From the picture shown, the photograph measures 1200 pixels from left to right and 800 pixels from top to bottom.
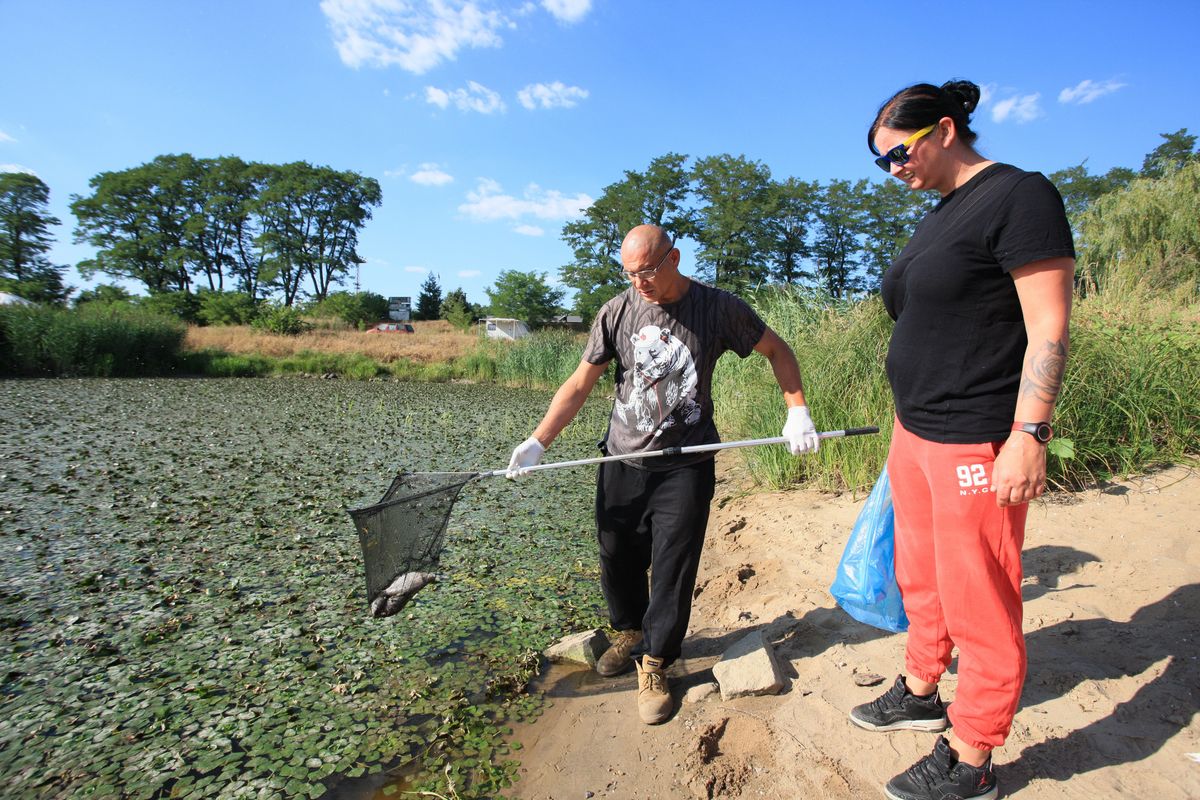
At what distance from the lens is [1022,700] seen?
83.3 inches

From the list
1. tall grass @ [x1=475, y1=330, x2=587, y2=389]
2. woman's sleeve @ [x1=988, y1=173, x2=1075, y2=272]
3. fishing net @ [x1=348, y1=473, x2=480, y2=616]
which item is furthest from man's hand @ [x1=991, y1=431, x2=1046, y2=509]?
tall grass @ [x1=475, y1=330, x2=587, y2=389]

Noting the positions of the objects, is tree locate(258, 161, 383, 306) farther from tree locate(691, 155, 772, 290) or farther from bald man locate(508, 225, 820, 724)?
bald man locate(508, 225, 820, 724)

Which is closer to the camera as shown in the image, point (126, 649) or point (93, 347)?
point (126, 649)

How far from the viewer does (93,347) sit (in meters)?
19.6

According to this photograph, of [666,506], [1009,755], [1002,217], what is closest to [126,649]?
[666,506]

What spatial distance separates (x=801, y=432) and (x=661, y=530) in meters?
0.66

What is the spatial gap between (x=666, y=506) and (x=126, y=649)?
2.67 meters

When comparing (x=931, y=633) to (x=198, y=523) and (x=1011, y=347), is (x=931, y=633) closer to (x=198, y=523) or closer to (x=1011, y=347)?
(x=1011, y=347)

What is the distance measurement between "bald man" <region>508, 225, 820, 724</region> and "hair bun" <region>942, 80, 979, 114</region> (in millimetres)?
890

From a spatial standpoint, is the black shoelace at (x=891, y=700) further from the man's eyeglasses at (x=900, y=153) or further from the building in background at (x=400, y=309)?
the building in background at (x=400, y=309)

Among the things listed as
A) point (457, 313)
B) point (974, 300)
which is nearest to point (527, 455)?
point (974, 300)

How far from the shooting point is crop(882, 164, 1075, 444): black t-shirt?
1.43 meters

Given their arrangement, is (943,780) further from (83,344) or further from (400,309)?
(400,309)

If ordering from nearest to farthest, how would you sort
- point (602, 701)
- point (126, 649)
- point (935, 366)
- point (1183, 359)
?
point (935, 366), point (602, 701), point (126, 649), point (1183, 359)
